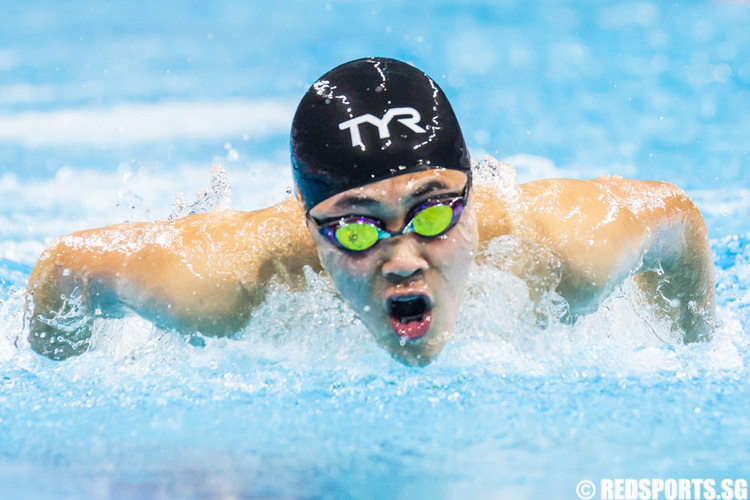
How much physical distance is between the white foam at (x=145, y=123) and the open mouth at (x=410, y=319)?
13.9 ft

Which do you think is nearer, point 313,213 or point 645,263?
point 313,213

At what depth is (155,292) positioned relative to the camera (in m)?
2.37

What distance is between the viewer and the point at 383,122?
82.2 inches

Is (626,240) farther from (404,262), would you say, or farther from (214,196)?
(214,196)

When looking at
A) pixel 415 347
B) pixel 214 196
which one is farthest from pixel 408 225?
pixel 214 196

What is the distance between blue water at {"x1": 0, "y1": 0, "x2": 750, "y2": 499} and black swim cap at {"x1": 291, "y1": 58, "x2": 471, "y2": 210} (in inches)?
17.7

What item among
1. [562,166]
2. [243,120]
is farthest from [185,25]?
[562,166]

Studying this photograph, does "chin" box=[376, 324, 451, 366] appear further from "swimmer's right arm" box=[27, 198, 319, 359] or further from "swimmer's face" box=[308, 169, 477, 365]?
"swimmer's right arm" box=[27, 198, 319, 359]

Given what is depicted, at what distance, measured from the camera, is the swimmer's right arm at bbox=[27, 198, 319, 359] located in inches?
92.9

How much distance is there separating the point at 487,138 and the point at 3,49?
4030 mm

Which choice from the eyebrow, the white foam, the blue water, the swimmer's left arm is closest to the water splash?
the blue water

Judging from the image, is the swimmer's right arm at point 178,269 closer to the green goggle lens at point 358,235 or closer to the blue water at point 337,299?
the blue water at point 337,299

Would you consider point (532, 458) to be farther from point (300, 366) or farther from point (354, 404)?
point (300, 366)
